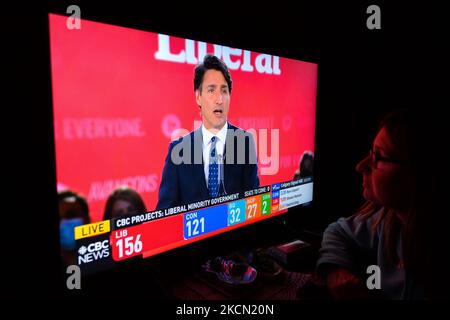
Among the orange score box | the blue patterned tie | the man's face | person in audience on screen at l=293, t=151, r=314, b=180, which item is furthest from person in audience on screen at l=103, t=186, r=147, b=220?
person in audience on screen at l=293, t=151, r=314, b=180

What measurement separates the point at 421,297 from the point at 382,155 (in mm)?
451

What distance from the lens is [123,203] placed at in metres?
1.13

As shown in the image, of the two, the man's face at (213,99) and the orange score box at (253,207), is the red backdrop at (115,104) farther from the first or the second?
the orange score box at (253,207)

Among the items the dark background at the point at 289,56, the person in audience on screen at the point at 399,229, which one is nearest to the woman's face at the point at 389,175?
the person in audience on screen at the point at 399,229

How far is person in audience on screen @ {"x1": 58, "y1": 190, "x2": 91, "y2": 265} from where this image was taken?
3.28ft

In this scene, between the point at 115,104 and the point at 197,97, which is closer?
the point at 115,104

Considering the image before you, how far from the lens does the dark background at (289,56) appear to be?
964 millimetres

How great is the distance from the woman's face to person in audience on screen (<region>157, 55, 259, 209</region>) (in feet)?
2.12

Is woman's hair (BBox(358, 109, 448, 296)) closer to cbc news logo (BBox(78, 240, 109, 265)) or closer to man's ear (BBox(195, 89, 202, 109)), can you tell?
man's ear (BBox(195, 89, 202, 109))

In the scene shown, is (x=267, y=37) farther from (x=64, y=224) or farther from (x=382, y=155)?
(x=64, y=224)

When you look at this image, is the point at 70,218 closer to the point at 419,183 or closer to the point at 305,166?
the point at 419,183

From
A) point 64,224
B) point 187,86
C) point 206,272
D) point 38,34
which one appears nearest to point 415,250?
point 206,272

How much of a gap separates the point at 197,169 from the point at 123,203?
1.20 ft

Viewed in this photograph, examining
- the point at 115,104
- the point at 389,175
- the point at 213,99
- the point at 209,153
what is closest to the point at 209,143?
the point at 209,153
